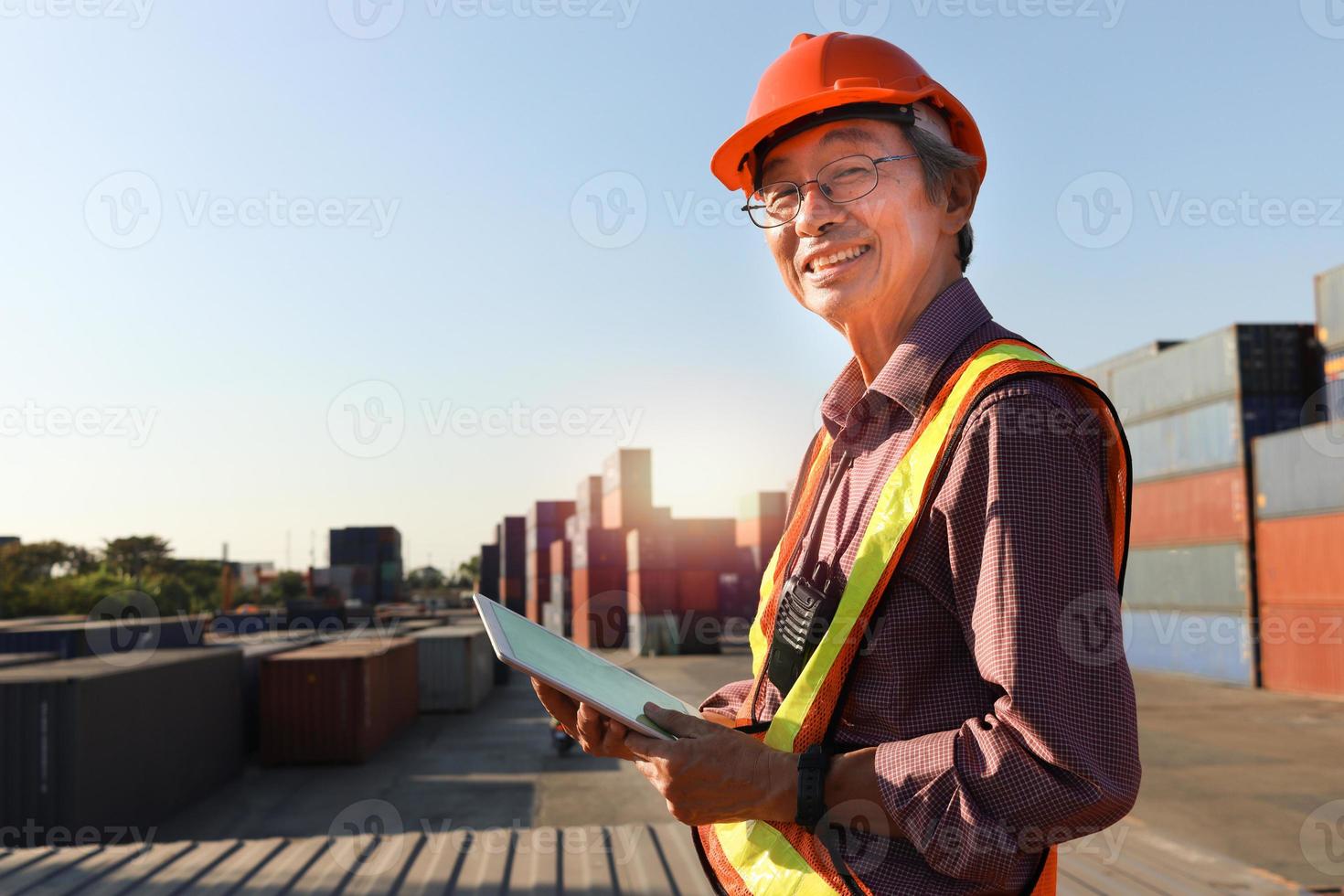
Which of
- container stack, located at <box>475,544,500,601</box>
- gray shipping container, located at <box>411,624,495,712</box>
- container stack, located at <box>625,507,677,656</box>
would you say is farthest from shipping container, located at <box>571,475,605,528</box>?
container stack, located at <box>475,544,500,601</box>

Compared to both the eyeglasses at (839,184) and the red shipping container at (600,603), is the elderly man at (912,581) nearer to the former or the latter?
the eyeglasses at (839,184)

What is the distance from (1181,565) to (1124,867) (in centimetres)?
2719

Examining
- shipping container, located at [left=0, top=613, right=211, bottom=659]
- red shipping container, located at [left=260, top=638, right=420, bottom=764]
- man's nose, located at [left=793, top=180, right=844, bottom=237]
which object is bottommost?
red shipping container, located at [left=260, top=638, right=420, bottom=764]

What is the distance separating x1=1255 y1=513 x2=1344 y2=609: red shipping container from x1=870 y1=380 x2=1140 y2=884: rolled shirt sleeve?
86.1 ft

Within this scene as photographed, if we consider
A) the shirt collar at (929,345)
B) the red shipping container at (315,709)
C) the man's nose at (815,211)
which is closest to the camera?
the shirt collar at (929,345)

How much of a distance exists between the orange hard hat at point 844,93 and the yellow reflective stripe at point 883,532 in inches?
21.0

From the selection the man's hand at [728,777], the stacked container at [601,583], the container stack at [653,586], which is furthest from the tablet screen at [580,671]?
the stacked container at [601,583]

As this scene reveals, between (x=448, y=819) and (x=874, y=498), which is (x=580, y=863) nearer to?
(x=874, y=498)

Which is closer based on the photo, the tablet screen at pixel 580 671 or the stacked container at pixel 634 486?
the tablet screen at pixel 580 671

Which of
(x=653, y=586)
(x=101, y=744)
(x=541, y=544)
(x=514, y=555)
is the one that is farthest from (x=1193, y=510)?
(x=514, y=555)

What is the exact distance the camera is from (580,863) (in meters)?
4.60

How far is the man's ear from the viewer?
179 cm

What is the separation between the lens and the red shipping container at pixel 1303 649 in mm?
22297

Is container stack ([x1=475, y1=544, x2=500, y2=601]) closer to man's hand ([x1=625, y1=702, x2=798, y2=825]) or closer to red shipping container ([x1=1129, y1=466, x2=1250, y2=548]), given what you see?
red shipping container ([x1=1129, y1=466, x2=1250, y2=548])
